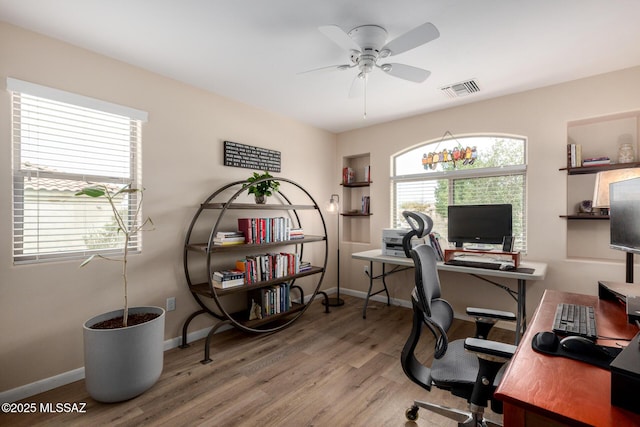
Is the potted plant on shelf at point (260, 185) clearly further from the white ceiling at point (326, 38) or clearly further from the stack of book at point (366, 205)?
the stack of book at point (366, 205)

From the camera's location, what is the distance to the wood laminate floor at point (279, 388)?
1.81m

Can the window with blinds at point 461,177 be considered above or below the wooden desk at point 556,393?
above

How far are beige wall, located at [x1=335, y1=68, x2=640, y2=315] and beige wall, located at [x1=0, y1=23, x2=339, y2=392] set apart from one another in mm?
2403

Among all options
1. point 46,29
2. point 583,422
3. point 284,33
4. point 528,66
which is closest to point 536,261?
point 528,66

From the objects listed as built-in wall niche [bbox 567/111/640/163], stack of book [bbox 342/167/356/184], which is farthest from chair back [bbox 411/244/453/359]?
stack of book [bbox 342/167/356/184]

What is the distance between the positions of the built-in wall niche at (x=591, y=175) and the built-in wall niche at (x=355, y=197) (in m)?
2.27

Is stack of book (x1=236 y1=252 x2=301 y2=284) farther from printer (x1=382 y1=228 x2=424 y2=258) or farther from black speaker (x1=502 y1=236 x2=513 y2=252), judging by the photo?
black speaker (x1=502 y1=236 x2=513 y2=252)

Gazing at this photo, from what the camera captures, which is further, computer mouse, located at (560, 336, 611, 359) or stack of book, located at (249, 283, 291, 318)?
stack of book, located at (249, 283, 291, 318)

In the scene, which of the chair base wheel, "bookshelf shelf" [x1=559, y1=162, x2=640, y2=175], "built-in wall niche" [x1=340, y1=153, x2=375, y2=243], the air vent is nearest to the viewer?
the chair base wheel

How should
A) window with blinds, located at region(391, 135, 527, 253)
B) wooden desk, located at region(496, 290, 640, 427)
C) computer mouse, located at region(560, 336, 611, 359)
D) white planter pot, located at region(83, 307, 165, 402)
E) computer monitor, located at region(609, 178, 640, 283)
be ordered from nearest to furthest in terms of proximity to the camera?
wooden desk, located at region(496, 290, 640, 427), computer mouse, located at region(560, 336, 611, 359), computer monitor, located at region(609, 178, 640, 283), white planter pot, located at region(83, 307, 165, 402), window with blinds, located at region(391, 135, 527, 253)

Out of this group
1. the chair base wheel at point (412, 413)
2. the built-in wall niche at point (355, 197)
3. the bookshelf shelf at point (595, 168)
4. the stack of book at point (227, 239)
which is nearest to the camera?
the chair base wheel at point (412, 413)

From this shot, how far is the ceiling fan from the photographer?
169 cm

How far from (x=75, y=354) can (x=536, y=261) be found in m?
4.11

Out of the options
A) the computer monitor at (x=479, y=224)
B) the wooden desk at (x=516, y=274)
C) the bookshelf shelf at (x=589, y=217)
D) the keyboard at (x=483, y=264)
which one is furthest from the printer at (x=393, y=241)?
the bookshelf shelf at (x=589, y=217)
